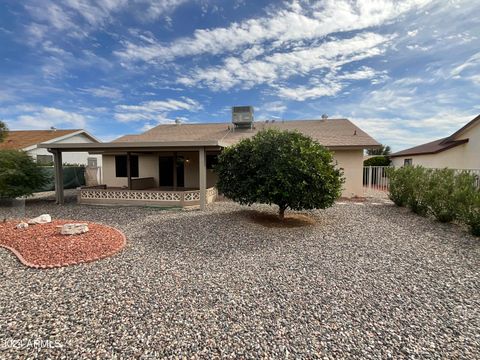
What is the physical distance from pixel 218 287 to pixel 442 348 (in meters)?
2.72

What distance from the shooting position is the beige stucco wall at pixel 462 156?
13.2m

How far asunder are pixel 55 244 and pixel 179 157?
384 inches

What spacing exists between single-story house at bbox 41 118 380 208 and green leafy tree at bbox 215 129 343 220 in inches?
77.2

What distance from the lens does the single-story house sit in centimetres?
977

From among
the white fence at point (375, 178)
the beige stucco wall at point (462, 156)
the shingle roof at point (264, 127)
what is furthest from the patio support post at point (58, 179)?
the beige stucco wall at point (462, 156)

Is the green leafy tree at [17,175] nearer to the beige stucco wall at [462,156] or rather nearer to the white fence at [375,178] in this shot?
the white fence at [375,178]

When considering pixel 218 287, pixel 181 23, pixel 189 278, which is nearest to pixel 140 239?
pixel 189 278

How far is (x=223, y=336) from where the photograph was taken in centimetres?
256

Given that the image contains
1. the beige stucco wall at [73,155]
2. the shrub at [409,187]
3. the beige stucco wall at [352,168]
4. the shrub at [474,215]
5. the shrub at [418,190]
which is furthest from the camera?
the beige stucco wall at [73,155]

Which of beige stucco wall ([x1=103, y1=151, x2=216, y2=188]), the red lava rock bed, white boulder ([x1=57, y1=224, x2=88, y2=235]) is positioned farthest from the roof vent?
white boulder ([x1=57, y1=224, x2=88, y2=235])

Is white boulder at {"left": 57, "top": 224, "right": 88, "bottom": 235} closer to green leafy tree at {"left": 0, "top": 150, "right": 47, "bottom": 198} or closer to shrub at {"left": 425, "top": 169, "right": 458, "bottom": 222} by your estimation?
green leafy tree at {"left": 0, "top": 150, "right": 47, "bottom": 198}

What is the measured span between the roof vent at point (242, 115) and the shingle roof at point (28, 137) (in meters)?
14.6

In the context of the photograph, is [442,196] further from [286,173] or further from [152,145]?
[152,145]

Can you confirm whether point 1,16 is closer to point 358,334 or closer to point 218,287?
point 218,287
